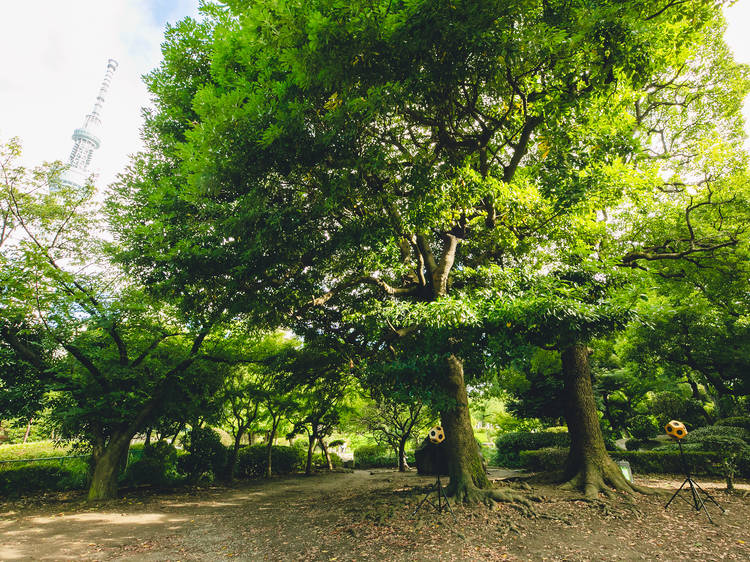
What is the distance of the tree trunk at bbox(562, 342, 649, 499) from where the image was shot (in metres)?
7.93

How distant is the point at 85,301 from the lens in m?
9.62

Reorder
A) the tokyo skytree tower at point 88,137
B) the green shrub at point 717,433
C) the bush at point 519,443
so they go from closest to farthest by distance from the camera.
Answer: the green shrub at point 717,433 → the bush at point 519,443 → the tokyo skytree tower at point 88,137

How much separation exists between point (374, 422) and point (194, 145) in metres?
17.2

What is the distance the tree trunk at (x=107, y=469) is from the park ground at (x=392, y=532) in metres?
0.76

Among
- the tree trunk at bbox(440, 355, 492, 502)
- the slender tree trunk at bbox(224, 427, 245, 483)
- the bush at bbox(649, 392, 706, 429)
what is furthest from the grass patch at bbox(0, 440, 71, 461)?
the bush at bbox(649, 392, 706, 429)

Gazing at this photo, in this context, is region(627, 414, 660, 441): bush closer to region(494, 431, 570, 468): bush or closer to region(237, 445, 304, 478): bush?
region(494, 431, 570, 468): bush

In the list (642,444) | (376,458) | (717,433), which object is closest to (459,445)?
(717,433)

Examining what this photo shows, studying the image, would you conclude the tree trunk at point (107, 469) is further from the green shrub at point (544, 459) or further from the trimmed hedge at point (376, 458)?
the trimmed hedge at point (376, 458)

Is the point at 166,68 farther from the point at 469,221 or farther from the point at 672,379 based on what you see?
the point at 672,379

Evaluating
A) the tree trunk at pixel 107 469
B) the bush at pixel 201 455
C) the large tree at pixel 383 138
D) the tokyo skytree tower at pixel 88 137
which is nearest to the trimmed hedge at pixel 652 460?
the large tree at pixel 383 138

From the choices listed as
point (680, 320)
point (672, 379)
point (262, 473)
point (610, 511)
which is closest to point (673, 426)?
point (610, 511)

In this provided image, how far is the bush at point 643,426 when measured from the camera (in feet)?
54.7

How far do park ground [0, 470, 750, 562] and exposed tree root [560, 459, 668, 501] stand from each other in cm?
36

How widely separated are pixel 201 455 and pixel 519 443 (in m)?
14.9
